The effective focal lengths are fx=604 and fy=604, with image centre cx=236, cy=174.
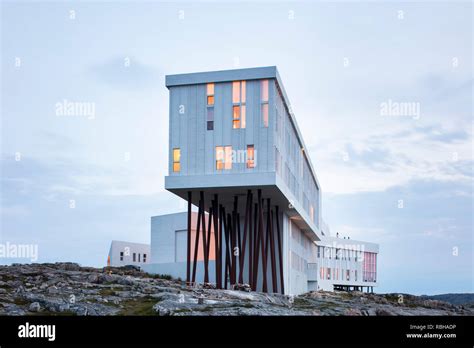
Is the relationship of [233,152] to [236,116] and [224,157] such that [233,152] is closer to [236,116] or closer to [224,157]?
[224,157]

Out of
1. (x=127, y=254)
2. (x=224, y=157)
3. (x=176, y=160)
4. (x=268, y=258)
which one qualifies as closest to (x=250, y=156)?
(x=224, y=157)

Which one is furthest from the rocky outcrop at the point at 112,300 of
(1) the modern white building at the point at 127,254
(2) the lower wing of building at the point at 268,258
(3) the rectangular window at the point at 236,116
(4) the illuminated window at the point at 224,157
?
(1) the modern white building at the point at 127,254

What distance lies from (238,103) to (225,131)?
242 cm

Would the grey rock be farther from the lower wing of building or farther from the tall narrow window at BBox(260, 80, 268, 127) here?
the tall narrow window at BBox(260, 80, 268, 127)

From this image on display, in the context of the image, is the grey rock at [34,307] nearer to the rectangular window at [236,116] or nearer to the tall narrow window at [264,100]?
the rectangular window at [236,116]

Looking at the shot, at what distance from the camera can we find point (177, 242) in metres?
85.4

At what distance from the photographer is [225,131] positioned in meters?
47.2

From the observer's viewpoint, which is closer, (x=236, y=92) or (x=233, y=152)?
(x=233, y=152)

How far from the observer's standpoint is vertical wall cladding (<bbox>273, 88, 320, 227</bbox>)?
162 ft

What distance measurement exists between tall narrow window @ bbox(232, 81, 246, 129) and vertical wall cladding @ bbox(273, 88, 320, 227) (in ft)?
8.74

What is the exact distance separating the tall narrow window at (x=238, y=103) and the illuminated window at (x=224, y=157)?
1.89m

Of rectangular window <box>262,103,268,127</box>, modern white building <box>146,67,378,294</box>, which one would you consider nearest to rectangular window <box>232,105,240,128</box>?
modern white building <box>146,67,378,294</box>
